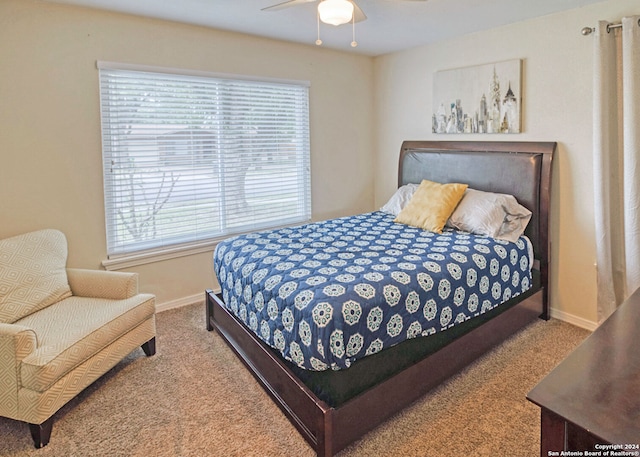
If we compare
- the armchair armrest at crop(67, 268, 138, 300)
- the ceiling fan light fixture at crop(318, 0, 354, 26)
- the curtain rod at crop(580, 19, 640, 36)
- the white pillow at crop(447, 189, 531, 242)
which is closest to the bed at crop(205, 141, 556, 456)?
the white pillow at crop(447, 189, 531, 242)

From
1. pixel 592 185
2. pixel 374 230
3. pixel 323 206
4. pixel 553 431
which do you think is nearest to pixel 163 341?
pixel 374 230

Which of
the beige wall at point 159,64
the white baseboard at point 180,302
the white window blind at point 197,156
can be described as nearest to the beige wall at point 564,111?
the beige wall at point 159,64

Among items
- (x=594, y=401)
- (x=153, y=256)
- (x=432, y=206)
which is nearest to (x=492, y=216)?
(x=432, y=206)

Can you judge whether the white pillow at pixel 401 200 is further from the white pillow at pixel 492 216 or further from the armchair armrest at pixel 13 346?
the armchair armrest at pixel 13 346

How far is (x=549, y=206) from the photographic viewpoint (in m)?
3.11

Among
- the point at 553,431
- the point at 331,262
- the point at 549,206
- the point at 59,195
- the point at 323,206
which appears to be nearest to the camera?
the point at 553,431

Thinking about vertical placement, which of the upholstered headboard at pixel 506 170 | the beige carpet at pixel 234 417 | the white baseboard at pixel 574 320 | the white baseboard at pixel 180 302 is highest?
the upholstered headboard at pixel 506 170

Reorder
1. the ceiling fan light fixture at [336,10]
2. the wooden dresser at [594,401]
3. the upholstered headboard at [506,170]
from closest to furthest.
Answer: the wooden dresser at [594,401], the ceiling fan light fixture at [336,10], the upholstered headboard at [506,170]

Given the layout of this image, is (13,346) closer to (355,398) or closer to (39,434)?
(39,434)

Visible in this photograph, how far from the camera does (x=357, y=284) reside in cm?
203

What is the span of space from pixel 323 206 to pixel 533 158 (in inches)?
82.3

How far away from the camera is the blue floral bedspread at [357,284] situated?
187 cm

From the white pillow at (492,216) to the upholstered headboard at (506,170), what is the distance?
0.35ft

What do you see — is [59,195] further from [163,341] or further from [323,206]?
[323,206]
